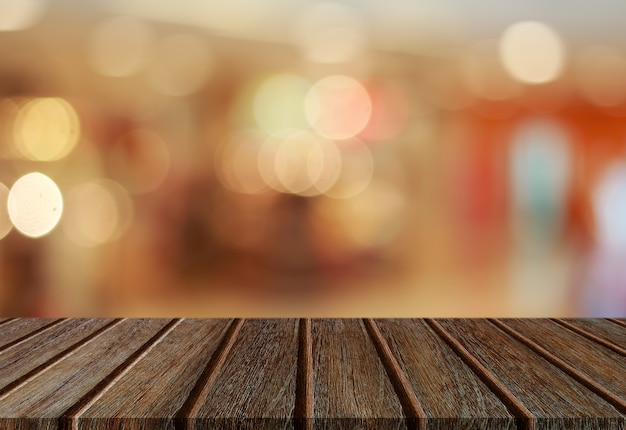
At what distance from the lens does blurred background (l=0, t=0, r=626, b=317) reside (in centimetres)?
169

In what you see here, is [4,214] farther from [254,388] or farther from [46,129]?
[254,388]

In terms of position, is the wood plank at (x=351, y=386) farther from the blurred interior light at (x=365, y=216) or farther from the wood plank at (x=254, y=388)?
the blurred interior light at (x=365, y=216)

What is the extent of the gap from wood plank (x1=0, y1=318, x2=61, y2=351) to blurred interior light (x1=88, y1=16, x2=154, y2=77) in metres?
0.93

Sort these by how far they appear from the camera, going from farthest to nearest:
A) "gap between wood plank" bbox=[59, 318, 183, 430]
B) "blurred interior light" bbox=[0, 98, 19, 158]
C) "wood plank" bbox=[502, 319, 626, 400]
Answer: "blurred interior light" bbox=[0, 98, 19, 158]
"wood plank" bbox=[502, 319, 626, 400]
"gap between wood plank" bbox=[59, 318, 183, 430]

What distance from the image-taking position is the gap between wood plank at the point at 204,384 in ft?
1.66

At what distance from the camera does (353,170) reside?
170cm

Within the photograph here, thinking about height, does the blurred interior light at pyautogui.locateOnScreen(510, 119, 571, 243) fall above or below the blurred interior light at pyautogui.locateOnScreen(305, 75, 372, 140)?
below

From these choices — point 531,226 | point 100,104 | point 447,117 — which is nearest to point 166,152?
point 100,104

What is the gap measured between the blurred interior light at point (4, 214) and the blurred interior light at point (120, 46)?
0.40m

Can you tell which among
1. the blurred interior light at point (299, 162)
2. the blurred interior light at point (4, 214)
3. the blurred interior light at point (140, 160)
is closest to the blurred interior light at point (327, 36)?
the blurred interior light at point (299, 162)

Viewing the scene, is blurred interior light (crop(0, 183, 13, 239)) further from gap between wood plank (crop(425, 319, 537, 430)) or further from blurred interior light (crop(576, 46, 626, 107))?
blurred interior light (crop(576, 46, 626, 107))

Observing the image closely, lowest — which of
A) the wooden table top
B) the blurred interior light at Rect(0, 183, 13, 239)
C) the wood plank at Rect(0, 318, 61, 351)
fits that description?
the wood plank at Rect(0, 318, 61, 351)

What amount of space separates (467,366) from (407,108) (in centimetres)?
114

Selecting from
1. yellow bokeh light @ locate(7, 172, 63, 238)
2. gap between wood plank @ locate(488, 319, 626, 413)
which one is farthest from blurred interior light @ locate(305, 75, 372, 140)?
gap between wood plank @ locate(488, 319, 626, 413)
